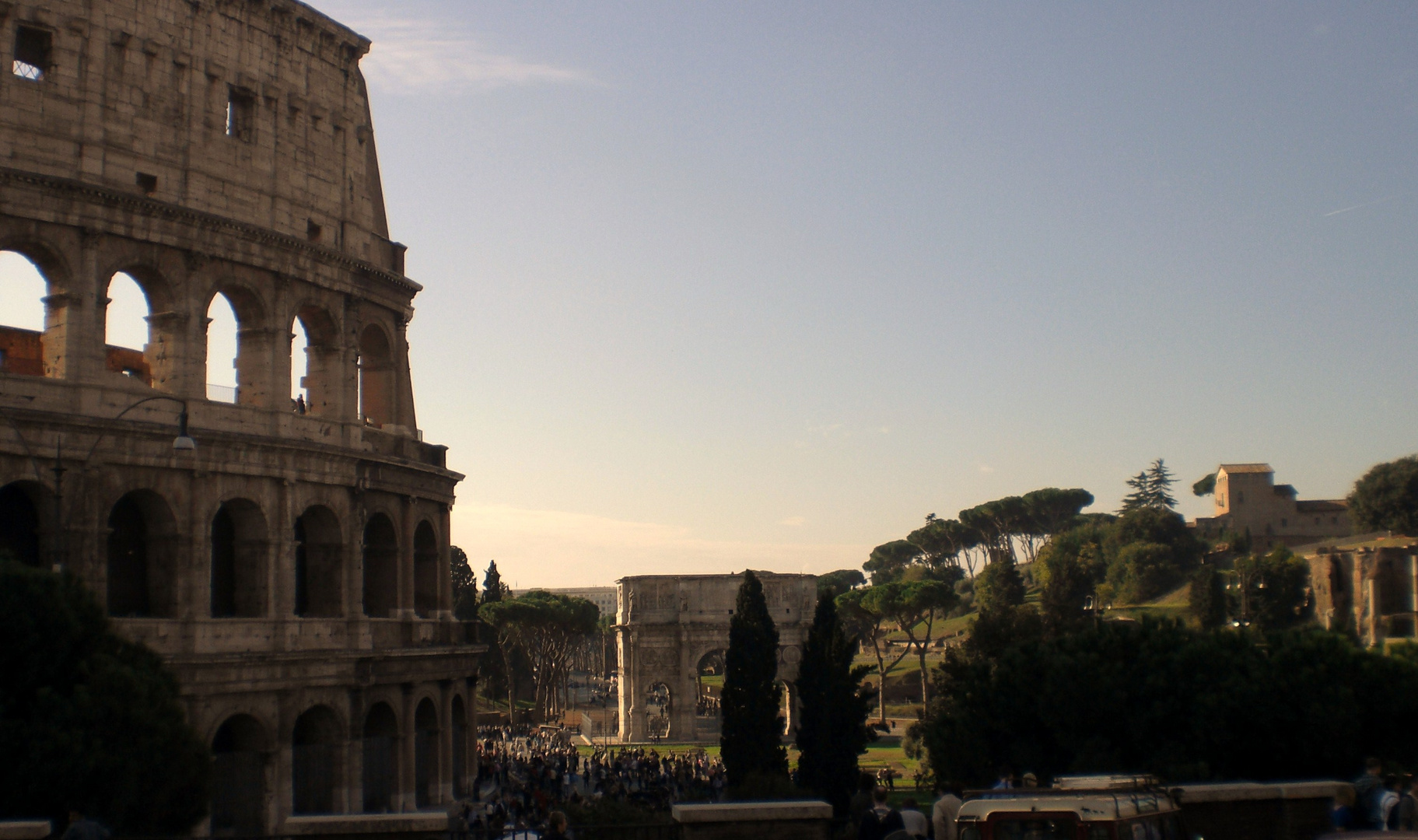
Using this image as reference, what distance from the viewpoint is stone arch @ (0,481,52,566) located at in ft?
97.5

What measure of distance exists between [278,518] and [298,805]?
6797 millimetres

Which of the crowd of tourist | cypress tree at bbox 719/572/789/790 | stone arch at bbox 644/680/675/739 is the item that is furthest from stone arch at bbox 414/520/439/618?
stone arch at bbox 644/680/675/739

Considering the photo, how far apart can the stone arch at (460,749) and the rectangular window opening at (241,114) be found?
1639 centimetres

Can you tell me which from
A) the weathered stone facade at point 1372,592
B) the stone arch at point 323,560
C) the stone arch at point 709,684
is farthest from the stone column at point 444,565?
the weathered stone facade at point 1372,592

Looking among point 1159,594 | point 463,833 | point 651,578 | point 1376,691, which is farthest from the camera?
point 1159,594

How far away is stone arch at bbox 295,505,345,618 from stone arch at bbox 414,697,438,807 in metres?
4.56

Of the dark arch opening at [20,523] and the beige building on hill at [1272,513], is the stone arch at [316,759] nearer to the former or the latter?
the dark arch opening at [20,523]

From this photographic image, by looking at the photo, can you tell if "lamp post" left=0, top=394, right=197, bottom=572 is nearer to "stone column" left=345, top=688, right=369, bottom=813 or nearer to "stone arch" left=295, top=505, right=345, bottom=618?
"stone arch" left=295, top=505, right=345, bottom=618

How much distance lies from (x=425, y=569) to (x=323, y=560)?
514 centimetres

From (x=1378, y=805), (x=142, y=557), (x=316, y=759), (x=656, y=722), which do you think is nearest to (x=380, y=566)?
(x=316, y=759)

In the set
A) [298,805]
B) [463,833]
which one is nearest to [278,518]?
[298,805]

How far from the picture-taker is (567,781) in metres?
52.6

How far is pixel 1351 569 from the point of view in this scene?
101875 millimetres

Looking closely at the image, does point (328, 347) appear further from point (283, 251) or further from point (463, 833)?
point (463, 833)
